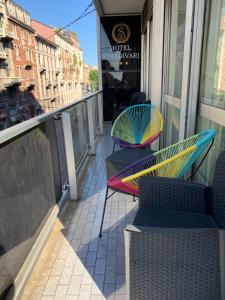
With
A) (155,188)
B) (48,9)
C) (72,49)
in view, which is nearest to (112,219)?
(155,188)

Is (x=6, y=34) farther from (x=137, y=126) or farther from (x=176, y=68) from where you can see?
(x=176, y=68)

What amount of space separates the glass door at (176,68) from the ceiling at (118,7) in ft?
9.34

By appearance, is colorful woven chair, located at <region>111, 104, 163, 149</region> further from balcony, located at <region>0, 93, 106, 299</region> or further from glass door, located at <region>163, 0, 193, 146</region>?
balcony, located at <region>0, 93, 106, 299</region>

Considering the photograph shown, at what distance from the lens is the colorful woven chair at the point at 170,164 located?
1412 millimetres

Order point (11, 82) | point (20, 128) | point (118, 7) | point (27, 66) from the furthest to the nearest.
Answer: point (27, 66)
point (11, 82)
point (118, 7)
point (20, 128)

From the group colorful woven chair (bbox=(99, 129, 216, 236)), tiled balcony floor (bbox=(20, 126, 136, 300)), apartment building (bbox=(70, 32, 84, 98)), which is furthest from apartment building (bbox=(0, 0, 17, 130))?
colorful woven chair (bbox=(99, 129, 216, 236))

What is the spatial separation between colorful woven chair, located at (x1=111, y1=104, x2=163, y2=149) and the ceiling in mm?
3219

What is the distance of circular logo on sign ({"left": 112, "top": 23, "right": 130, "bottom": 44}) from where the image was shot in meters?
6.42

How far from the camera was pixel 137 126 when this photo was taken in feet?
10.5

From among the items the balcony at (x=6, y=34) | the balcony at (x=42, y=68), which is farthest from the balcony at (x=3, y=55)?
the balcony at (x=42, y=68)

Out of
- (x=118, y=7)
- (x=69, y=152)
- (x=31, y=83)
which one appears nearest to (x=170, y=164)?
(x=69, y=152)

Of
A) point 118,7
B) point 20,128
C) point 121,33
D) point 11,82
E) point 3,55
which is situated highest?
point 3,55

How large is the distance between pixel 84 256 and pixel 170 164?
36.1 inches

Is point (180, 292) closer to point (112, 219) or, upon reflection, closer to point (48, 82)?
point (112, 219)
